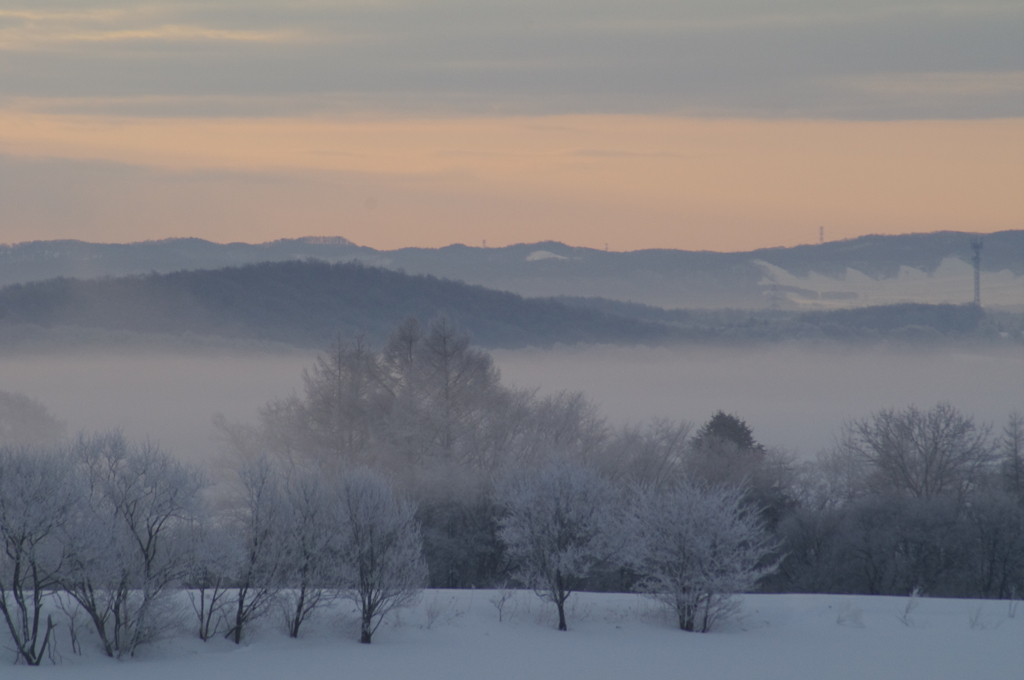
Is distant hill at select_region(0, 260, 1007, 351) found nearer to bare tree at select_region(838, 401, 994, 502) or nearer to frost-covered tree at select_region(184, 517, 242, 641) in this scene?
bare tree at select_region(838, 401, 994, 502)

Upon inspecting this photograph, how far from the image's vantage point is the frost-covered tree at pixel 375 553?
23.7 m

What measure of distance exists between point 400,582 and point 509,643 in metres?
2.62

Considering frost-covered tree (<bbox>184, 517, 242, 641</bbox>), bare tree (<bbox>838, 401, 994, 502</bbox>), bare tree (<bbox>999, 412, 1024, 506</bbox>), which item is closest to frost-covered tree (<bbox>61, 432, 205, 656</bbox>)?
frost-covered tree (<bbox>184, 517, 242, 641</bbox>)

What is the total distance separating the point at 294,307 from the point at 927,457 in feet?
448

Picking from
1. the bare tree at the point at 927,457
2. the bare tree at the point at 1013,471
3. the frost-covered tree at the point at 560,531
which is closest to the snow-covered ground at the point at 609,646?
the frost-covered tree at the point at 560,531

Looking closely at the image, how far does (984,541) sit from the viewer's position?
33.3 meters

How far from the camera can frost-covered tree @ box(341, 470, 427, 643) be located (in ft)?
77.8

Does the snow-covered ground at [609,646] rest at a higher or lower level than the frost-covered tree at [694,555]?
lower

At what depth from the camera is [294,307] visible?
172 metres

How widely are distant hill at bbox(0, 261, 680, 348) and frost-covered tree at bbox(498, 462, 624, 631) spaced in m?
125

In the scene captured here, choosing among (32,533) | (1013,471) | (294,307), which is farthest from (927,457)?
(294,307)

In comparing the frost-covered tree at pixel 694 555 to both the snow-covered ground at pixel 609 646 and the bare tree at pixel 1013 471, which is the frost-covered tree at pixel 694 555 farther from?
the bare tree at pixel 1013 471

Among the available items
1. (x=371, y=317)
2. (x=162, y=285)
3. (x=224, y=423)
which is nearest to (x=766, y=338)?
(x=371, y=317)

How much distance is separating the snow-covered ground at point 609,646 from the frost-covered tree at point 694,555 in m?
0.62
